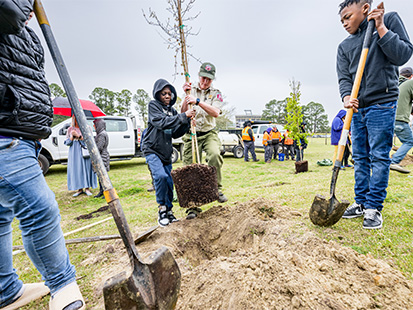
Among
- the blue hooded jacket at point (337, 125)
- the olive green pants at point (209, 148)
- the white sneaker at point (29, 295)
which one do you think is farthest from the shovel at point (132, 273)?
the blue hooded jacket at point (337, 125)

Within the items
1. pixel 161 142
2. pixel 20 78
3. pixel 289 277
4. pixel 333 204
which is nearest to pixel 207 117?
pixel 161 142

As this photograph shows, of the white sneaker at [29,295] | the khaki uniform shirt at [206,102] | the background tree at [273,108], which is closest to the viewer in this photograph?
the white sneaker at [29,295]

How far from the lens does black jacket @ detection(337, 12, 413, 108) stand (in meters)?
2.03

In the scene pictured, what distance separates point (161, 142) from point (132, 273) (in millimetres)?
2084

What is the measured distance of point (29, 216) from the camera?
1.32 meters

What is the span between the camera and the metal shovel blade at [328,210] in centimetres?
207

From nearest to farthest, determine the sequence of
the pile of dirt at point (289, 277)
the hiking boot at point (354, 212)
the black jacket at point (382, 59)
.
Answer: the pile of dirt at point (289, 277), the black jacket at point (382, 59), the hiking boot at point (354, 212)

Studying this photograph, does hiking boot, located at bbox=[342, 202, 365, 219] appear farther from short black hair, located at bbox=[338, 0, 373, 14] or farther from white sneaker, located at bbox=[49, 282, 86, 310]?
white sneaker, located at bbox=[49, 282, 86, 310]

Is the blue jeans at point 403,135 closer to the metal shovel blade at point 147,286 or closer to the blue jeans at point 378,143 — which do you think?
the blue jeans at point 378,143

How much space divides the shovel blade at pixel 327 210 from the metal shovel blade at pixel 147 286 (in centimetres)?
159

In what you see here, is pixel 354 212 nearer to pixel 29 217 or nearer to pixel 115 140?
pixel 29 217

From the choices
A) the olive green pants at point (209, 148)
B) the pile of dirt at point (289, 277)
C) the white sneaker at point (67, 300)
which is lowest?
the white sneaker at point (67, 300)

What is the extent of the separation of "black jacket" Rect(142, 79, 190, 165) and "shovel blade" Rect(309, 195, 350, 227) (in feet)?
6.04

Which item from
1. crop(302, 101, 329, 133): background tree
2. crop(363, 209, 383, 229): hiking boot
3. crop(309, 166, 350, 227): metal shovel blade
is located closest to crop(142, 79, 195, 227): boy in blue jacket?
crop(309, 166, 350, 227): metal shovel blade
